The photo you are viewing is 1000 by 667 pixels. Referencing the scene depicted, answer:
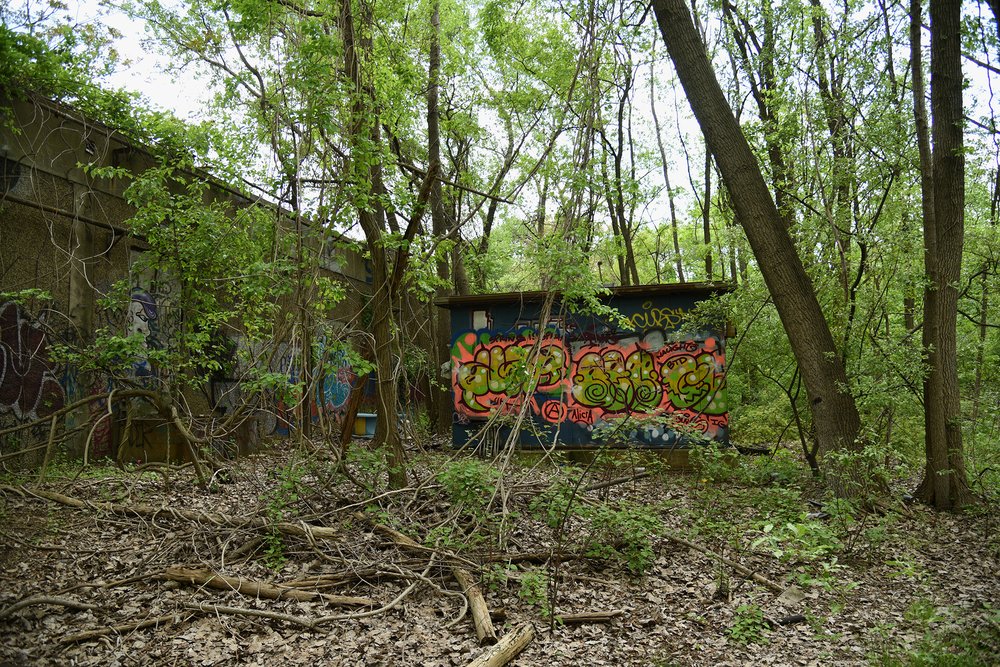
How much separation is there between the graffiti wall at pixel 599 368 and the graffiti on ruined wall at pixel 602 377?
0.02 meters

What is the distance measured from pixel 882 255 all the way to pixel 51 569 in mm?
9185

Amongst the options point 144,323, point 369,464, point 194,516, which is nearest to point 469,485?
point 369,464

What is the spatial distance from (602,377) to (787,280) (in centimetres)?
453

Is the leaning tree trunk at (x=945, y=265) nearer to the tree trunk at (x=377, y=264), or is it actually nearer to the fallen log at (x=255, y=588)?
the tree trunk at (x=377, y=264)

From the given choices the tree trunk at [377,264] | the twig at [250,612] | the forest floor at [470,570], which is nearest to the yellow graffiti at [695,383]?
the forest floor at [470,570]

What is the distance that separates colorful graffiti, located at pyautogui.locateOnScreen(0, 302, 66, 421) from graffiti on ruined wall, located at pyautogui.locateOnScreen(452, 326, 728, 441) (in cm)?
613

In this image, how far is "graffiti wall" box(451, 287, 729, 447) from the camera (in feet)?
34.3

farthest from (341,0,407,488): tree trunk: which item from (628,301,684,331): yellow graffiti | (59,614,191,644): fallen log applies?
(628,301,684,331): yellow graffiti

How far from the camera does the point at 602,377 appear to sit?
11.1 meters

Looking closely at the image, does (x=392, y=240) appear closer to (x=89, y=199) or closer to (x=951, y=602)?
(x=951, y=602)

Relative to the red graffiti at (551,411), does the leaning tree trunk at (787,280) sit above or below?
above

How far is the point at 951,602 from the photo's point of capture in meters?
5.01

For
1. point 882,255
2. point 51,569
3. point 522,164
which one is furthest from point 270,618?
point 522,164

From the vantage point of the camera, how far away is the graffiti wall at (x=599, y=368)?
10445 millimetres
